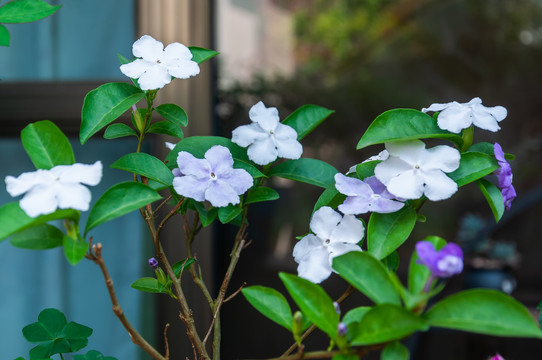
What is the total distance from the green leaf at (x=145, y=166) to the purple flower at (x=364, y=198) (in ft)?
0.55

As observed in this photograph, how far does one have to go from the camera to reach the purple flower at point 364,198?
1.72 ft

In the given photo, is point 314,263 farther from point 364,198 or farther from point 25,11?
point 25,11

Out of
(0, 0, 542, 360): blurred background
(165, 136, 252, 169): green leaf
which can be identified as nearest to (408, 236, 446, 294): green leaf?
(165, 136, 252, 169): green leaf

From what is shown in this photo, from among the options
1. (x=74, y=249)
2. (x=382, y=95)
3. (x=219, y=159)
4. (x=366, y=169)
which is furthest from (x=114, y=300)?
(x=382, y=95)

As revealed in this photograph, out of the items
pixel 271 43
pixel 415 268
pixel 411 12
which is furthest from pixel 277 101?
pixel 415 268

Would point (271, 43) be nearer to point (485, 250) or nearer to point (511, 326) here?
point (485, 250)

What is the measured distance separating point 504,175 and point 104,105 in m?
0.39

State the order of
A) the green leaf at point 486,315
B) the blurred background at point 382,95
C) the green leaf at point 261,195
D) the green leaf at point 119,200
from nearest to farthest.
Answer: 1. the green leaf at point 486,315
2. the green leaf at point 119,200
3. the green leaf at point 261,195
4. the blurred background at point 382,95

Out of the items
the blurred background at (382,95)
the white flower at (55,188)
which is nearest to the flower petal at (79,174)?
the white flower at (55,188)

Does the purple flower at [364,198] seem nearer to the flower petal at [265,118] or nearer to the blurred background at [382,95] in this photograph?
the flower petal at [265,118]

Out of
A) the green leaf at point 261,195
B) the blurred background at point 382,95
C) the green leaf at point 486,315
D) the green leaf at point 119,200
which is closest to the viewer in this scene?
the green leaf at point 486,315

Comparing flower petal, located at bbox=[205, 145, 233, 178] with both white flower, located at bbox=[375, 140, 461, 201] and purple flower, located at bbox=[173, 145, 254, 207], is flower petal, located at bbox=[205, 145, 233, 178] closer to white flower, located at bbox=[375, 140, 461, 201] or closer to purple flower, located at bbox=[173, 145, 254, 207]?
purple flower, located at bbox=[173, 145, 254, 207]

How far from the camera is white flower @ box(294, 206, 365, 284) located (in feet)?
1.73

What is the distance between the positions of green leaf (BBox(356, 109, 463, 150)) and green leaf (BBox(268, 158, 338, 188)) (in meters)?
0.09
